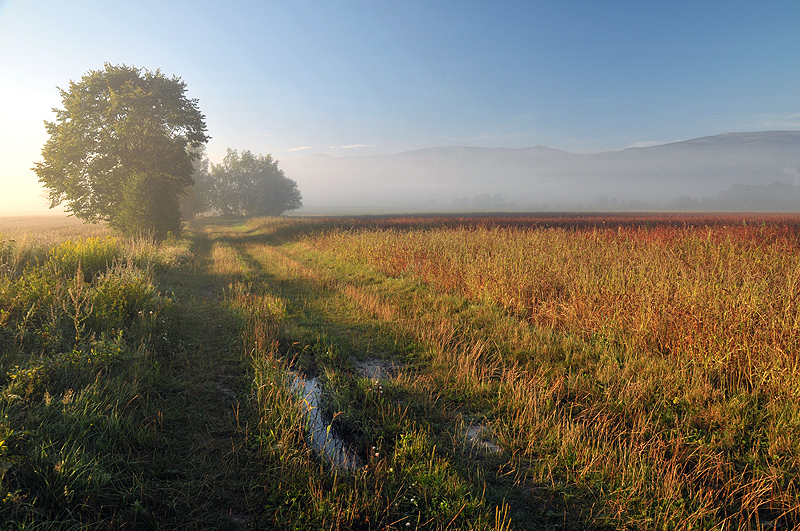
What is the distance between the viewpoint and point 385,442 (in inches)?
137

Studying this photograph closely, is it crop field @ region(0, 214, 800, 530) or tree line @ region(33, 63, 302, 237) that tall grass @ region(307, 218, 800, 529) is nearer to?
crop field @ region(0, 214, 800, 530)

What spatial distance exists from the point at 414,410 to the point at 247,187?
6973cm

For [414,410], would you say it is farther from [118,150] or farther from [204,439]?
[118,150]

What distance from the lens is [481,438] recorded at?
366cm

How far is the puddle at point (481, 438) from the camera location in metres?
3.47

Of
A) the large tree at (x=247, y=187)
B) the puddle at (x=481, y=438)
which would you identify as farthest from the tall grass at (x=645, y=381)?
the large tree at (x=247, y=187)

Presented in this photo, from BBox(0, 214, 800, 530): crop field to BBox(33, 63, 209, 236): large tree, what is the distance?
18.7 metres

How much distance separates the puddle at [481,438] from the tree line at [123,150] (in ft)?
85.3

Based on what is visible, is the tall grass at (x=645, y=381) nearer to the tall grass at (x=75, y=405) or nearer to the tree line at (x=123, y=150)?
the tall grass at (x=75, y=405)

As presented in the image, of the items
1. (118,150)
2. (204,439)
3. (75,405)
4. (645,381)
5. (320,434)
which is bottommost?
(320,434)

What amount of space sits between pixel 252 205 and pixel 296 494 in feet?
227

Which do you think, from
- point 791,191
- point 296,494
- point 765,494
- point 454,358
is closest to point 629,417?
point 765,494

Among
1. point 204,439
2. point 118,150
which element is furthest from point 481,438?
point 118,150

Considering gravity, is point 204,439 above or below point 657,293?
below
